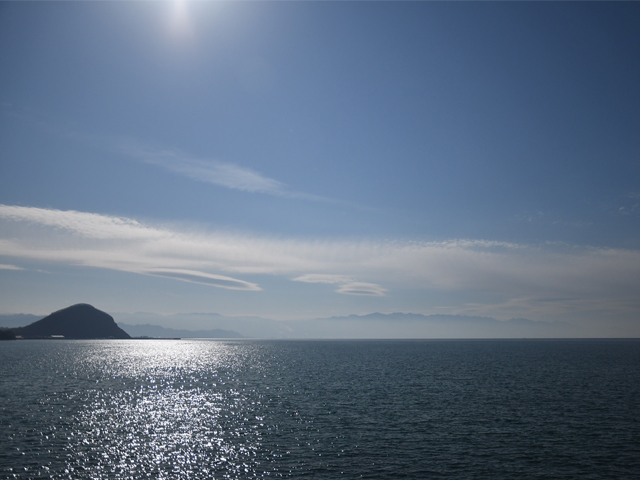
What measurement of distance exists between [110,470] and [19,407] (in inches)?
1494

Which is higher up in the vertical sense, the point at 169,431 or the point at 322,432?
the point at 322,432

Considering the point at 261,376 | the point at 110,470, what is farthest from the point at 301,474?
the point at 261,376

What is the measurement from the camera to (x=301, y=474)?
34625 millimetres

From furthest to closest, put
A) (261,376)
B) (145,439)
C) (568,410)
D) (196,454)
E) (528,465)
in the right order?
(261,376), (568,410), (145,439), (196,454), (528,465)

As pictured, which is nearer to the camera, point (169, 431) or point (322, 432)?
point (322, 432)

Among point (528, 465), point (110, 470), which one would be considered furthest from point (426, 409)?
point (110, 470)

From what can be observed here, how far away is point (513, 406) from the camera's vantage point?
63469 mm

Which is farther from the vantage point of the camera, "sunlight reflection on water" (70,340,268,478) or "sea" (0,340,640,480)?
"sunlight reflection on water" (70,340,268,478)

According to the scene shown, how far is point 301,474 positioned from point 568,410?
161 ft

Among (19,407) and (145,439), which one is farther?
(19,407)

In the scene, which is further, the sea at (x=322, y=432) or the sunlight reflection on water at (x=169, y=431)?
the sunlight reflection on water at (x=169, y=431)

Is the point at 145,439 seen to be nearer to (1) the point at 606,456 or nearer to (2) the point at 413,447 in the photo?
(2) the point at 413,447

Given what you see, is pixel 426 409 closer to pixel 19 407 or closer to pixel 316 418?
pixel 316 418

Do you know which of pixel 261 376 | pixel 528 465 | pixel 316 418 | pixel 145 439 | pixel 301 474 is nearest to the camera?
pixel 301 474
